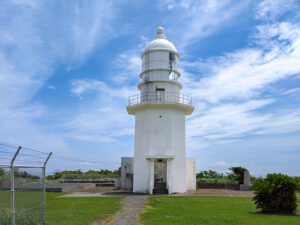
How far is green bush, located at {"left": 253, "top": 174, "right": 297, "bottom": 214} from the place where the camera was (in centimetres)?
1238

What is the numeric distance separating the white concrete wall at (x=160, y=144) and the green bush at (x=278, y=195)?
11.7 meters

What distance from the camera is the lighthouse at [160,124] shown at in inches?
957

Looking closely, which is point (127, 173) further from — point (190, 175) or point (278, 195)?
point (278, 195)

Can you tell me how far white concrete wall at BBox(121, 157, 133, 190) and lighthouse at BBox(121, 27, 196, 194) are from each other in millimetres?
2768

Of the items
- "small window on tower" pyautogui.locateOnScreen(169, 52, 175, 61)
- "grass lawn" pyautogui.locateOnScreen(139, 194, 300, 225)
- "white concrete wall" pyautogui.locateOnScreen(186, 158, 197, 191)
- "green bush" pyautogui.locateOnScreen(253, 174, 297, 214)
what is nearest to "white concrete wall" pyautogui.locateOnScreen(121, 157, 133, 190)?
"white concrete wall" pyautogui.locateOnScreen(186, 158, 197, 191)

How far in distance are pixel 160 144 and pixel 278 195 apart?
13.0 metres

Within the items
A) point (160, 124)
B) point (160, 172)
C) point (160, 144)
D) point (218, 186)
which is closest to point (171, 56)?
point (160, 124)

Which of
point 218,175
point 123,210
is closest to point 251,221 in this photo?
point 123,210

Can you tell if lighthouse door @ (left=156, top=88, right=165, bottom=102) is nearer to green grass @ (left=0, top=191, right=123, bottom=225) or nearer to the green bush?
green grass @ (left=0, top=191, right=123, bottom=225)

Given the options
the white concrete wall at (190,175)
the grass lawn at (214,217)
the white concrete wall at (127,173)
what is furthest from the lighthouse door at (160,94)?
the grass lawn at (214,217)

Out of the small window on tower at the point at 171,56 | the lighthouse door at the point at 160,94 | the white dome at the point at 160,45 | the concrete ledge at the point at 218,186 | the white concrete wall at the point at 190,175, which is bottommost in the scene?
the concrete ledge at the point at 218,186

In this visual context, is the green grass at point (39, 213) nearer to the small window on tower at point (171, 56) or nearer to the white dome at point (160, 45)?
the small window on tower at point (171, 56)

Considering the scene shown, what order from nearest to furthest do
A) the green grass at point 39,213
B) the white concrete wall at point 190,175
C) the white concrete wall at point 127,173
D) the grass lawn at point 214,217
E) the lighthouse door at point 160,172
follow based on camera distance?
the green grass at point 39,213
the grass lawn at point 214,217
the lighthouse door at point 160,172
the white concrete wall at point 190,175
the white concrete wall at point 127,173

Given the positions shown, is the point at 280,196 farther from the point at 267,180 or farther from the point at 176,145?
the point at 176,145
